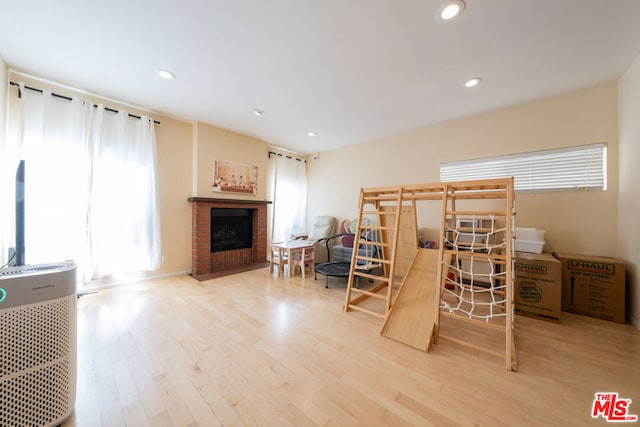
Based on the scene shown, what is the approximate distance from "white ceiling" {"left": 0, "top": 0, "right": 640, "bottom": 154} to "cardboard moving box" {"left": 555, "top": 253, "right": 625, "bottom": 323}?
2061 mm

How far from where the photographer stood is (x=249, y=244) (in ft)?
15.5

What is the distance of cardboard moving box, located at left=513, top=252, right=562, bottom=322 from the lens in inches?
89.0

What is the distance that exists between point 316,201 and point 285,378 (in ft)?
14.3

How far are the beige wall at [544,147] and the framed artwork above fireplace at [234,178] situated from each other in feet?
9.19

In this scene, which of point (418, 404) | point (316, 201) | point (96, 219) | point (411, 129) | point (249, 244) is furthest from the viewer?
point (316, 201)

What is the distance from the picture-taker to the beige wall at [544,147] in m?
2.54

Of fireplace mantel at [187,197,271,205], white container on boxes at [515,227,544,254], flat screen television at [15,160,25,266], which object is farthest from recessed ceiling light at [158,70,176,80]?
white container on boxes at [515,227,544,254]

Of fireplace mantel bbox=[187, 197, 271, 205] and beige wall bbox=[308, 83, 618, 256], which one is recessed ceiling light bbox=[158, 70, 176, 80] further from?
beige wall bbox=[308, 83, 618, 256]

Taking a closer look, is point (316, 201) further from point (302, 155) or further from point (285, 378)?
point (285, 378)

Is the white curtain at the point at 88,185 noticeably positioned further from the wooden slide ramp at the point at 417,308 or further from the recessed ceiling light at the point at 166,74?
the wooden slide ramp at the point at 417,308

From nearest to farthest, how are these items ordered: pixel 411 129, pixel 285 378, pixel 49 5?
pixel 285 378 < pixel 49 5 < pixel 411 129

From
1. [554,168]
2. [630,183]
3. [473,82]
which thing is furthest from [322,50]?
[630,183]

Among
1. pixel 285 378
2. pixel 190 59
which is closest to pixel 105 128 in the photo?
pixel 190 59

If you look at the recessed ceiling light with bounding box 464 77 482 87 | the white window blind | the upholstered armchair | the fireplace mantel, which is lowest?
the upholstered armchair
